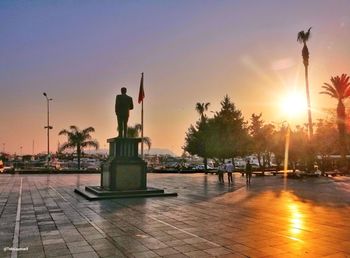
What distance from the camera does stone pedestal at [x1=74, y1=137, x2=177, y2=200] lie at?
16.1m

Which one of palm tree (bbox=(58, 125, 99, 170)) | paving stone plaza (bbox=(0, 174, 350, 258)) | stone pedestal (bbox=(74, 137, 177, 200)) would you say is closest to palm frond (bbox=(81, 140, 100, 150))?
palm tree (bbox=(58, 125, 99, 170))

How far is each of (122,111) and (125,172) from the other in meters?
2.99

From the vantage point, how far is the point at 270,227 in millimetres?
8898

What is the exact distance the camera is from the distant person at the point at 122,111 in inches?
676

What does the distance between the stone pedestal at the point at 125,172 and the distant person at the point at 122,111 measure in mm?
676

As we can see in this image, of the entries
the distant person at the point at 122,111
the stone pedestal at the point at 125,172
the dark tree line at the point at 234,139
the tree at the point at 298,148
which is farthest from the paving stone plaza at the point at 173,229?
the dark tree line at the point at 234,139

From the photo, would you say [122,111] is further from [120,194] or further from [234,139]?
[234,139]

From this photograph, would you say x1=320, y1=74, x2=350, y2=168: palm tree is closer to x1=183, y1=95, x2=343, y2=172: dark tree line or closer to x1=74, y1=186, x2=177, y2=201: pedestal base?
x1=183, y1=95, x2=343, y2=172: dark tree line

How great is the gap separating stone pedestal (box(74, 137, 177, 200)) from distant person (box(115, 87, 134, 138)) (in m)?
0.68

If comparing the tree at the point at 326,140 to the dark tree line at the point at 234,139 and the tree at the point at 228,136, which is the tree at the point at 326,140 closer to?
the dark tree line at the point at 234,139

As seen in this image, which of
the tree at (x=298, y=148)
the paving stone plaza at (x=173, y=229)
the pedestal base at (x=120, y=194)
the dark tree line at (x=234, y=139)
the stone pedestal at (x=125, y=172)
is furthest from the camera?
the dark tree line at (x=234, y=139)

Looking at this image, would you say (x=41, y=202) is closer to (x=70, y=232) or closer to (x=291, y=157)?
(x=70, y=232)

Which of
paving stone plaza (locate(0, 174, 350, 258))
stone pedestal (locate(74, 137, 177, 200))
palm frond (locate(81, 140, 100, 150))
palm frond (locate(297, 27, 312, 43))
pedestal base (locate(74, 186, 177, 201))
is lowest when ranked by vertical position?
paving stone plaza (locate(0, 174, 350, 258))

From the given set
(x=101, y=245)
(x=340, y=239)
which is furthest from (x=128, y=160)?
(x=340, y=239)
